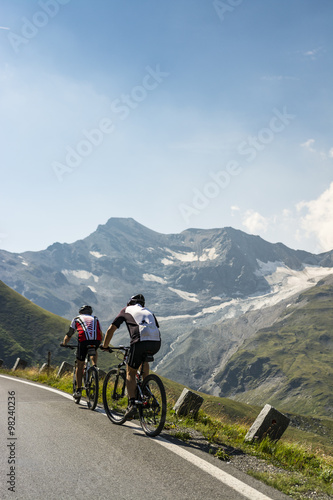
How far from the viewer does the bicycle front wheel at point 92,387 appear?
31.6 feet

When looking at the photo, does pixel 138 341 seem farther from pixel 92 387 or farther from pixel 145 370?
pixel 92 387

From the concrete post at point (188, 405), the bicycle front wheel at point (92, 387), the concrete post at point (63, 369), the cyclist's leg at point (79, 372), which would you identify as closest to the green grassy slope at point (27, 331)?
the concrete post at point (63, 369)

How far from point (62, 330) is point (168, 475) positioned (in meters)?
190

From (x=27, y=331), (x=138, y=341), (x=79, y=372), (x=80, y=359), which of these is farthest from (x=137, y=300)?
(x=27, y=331)

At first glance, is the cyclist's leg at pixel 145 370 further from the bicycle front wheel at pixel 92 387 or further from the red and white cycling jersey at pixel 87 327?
the red and white cycling jersey at pixel 87 327

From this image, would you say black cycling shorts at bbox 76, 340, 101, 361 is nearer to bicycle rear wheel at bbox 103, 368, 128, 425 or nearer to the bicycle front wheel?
the bicycle front wheel

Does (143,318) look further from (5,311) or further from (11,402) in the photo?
(5,311)

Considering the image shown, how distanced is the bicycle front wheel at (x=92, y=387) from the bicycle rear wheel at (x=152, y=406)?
246 cm

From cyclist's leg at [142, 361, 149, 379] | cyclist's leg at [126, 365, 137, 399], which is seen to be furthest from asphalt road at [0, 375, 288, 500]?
cyclist's leg at [142, 361, 149, 379]

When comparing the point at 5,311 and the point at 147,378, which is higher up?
the point at 147,378

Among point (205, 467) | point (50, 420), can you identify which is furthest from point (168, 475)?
point (50, 420)

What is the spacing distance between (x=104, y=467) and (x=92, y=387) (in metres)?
4.70

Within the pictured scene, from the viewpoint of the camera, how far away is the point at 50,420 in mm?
8234

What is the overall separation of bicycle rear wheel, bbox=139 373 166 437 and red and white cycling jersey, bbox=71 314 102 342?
11.2 ft
